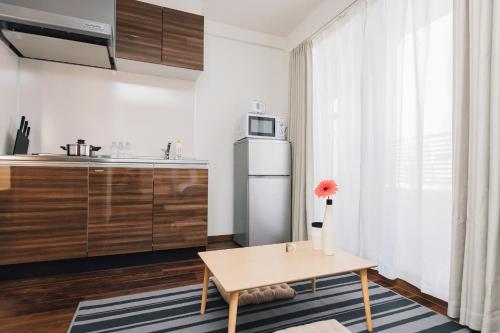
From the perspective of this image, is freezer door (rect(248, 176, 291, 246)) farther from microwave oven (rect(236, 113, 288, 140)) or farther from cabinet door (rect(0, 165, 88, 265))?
cabinet door (rect(0, 165, 88, 265))

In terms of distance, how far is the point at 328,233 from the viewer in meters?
1.68

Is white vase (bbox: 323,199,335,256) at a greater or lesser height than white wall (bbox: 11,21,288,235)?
lesser

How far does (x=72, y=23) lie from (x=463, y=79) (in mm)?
2947

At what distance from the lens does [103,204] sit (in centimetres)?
250

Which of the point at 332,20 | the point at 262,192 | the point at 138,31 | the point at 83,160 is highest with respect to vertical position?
the point at 332,20

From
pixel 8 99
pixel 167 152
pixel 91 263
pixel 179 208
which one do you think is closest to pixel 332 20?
pixel 167 152

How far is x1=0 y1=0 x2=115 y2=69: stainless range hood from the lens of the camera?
7.13 ft

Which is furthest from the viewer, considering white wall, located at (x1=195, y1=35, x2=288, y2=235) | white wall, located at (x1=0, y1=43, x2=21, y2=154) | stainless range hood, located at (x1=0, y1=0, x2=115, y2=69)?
white wall, located at (x1=195, y1=35, x2=288, y2=235)

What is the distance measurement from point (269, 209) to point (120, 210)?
167 centimetres

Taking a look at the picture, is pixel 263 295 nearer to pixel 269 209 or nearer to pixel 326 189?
pixel 326 189

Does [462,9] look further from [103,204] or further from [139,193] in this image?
[103,204]

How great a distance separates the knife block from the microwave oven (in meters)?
2.23

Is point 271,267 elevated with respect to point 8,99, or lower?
lower

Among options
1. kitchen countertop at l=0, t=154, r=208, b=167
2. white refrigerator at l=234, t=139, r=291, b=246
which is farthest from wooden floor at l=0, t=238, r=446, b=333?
kitchen countertop at l=0, t=154, r=208, b=167
